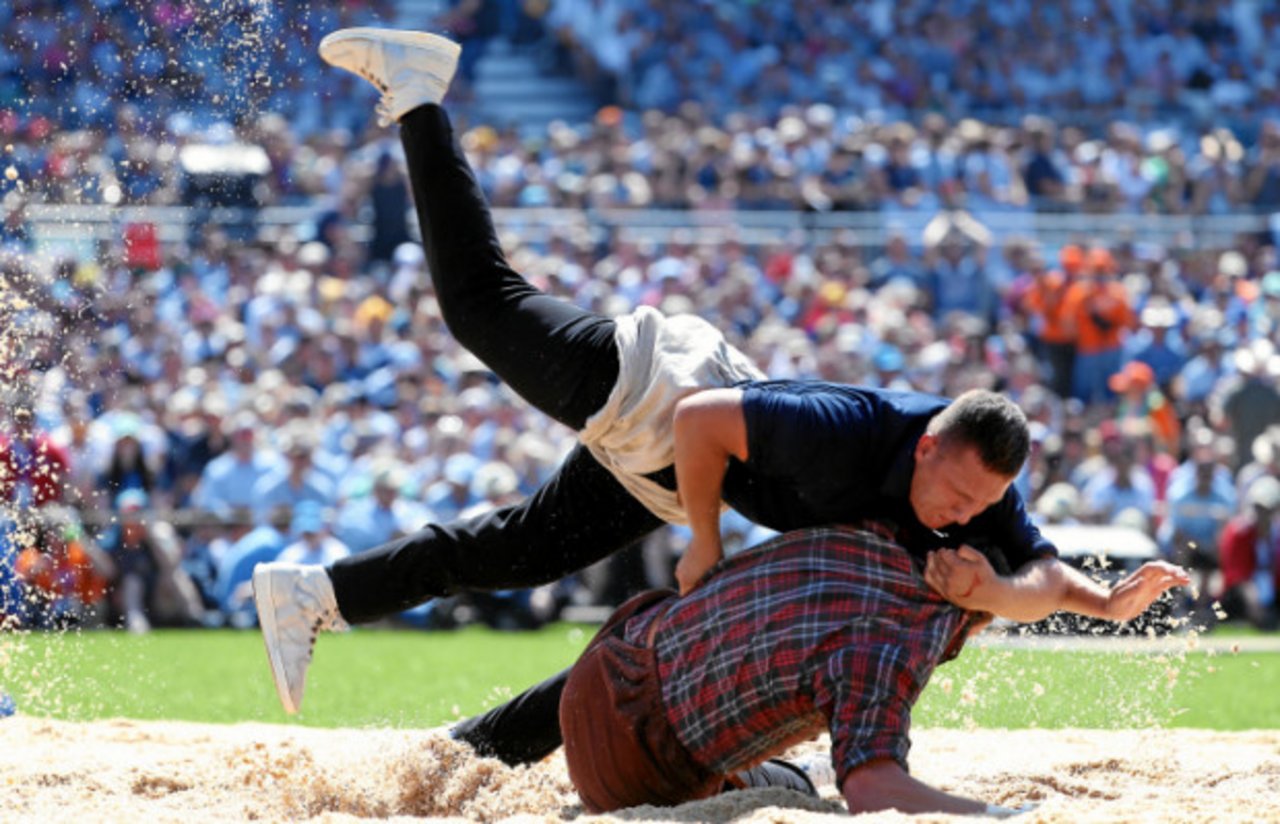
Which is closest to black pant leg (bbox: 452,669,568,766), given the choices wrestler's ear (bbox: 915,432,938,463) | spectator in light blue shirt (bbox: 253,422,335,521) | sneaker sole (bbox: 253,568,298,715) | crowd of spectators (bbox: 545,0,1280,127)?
sneaker sole (bbox: 253,568,298,715)

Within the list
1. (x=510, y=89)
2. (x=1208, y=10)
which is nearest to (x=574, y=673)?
(x=510, y=89)

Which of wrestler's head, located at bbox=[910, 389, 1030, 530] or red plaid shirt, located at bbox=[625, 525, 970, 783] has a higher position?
wrestler's head, located at bbox=[910, 389, 1030, 530]

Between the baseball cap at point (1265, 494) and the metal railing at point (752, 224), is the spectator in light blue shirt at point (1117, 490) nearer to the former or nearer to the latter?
the baseball cap at point (1265, 494)

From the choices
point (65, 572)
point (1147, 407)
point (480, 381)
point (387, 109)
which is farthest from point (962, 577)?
point (1147, 407)

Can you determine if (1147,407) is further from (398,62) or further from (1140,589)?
(1140,589)

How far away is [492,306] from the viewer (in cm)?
552

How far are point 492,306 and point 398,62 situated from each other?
80 centimetres

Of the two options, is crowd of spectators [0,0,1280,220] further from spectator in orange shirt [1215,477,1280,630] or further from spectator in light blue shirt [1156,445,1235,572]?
spectator in orange shirt [1215,477,1280,630]

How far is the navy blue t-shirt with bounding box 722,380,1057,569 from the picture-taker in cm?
464

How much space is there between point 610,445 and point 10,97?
13.6 m

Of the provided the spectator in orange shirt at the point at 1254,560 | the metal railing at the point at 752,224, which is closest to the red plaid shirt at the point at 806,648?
the spectator in orange shirt at the point at 1254,560

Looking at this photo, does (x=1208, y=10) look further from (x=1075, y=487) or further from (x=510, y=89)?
(x=1075, y=487)

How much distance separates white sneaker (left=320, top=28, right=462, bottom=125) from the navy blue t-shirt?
1507 millimetres

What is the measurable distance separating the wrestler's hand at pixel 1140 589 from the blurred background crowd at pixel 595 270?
5.19 m
